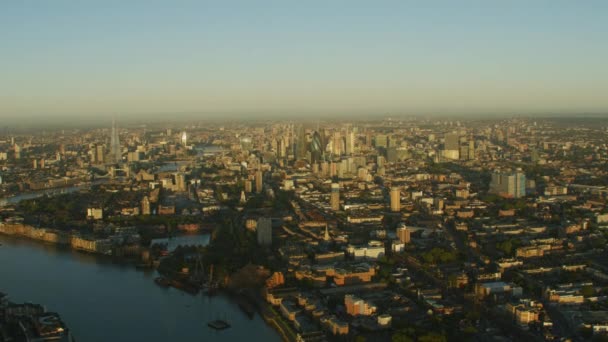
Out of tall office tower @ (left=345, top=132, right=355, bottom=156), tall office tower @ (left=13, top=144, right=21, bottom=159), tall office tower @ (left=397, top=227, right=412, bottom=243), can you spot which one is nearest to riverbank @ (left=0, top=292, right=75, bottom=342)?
tall office tower @ (left=397, top=227, right=412, bottom=243)

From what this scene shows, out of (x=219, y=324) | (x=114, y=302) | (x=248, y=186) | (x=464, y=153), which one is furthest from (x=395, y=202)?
(x=464, y=153)

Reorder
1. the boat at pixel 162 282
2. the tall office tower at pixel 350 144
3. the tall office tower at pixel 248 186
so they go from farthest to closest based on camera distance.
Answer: the tall office tower at pixel 350 144
the tall office tower at pixel 248 186
the boat at pixel 162 282

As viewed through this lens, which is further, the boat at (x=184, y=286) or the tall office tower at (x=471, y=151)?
the tall office tower at (x=471, y=151)

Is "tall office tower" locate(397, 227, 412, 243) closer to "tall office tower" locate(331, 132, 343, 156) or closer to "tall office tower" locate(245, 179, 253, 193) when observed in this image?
"tall office tower" locate(245, 179, 253, 193)

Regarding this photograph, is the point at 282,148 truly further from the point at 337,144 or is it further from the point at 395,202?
the point at 395,202

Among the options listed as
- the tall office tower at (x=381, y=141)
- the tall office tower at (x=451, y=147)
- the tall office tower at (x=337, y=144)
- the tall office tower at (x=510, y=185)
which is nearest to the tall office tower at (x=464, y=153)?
the tall office tower at (x=451, y=147)

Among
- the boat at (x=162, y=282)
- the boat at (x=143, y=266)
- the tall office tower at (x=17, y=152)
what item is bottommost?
the boat at (x=143, y=266)

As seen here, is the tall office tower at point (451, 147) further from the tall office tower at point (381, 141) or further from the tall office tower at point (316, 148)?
the tall office tower at point (316, 148)

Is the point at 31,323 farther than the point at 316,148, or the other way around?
the point at 316,148
